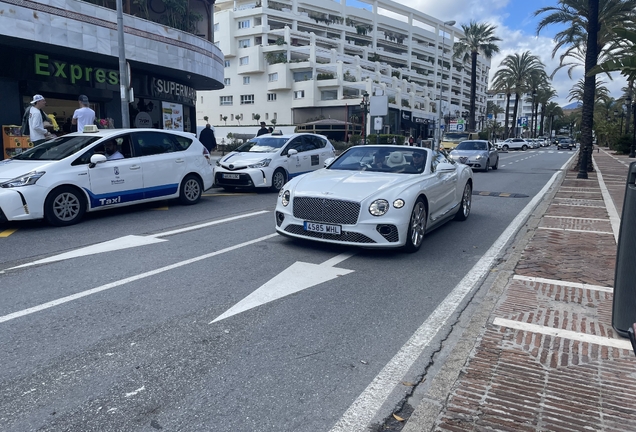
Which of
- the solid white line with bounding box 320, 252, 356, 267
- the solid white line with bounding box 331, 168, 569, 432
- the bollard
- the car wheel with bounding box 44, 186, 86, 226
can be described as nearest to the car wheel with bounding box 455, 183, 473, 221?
the solid white line with bounding box 331, 168, 569, 432

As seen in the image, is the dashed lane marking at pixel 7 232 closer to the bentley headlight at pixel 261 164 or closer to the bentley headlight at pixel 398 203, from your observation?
the bentley headlight at pixel 398 203

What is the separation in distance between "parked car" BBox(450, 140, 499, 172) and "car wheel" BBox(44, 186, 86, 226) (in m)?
16.7

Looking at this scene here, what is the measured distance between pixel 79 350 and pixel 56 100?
17778mm

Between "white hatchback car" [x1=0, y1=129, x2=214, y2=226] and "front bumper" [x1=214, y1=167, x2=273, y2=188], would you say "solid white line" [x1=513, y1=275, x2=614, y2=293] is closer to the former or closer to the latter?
"white hatchback car" [x1=0, y1=129, x2=214, y2=226]

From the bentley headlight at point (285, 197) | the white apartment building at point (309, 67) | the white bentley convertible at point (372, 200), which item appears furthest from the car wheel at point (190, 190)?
the white apartment building at point (309, 67)

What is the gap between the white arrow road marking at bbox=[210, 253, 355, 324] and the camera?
491 cm

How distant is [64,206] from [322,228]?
467cm

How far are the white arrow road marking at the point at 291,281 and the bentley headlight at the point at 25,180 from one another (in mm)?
4744

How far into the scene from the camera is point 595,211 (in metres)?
11.0

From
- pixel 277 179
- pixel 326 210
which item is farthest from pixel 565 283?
pixel 277 179

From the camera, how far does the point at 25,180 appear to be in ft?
27.0

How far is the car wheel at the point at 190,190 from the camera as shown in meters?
11.1

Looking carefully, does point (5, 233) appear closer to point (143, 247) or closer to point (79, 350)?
point (143, 247)

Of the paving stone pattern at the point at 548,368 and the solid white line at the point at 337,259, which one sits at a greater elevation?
the solid white line at the point at 337,259
